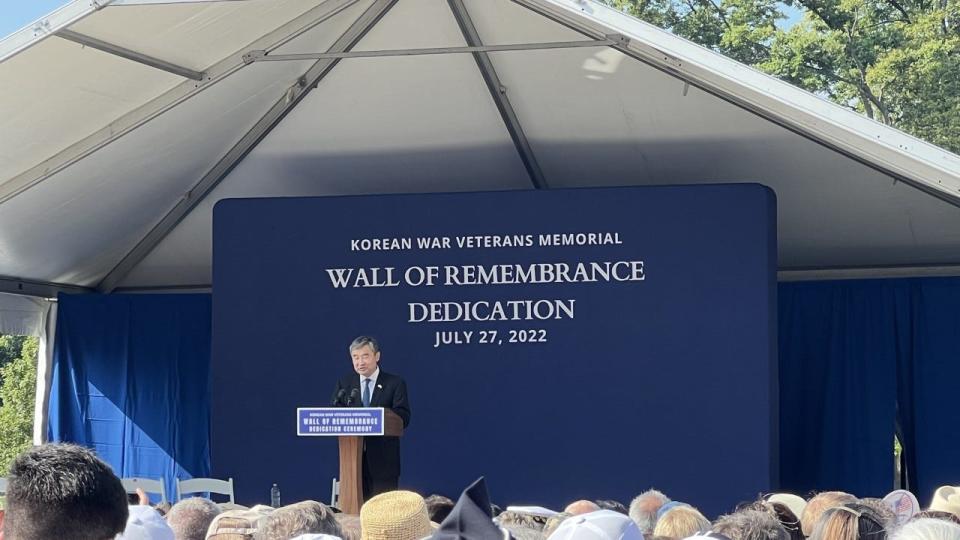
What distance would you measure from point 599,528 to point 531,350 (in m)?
6.98

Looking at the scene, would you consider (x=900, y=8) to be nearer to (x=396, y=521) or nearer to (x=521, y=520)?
(x=521, y=520)

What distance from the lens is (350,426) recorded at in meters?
6.38

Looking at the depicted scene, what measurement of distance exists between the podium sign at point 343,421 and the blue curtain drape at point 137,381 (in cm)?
582

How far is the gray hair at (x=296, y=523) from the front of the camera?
3.09 metres

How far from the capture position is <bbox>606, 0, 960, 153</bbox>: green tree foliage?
19797 millimetres

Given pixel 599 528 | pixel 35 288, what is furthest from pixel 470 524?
pixel 35 288

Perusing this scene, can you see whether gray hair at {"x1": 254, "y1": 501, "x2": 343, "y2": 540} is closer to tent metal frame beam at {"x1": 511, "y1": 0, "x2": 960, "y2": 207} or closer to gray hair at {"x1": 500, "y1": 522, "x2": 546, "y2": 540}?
gray hair at {"x1": 500, "y1": 522, "x2": 546, "y2": 540}

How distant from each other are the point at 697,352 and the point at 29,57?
461 cm

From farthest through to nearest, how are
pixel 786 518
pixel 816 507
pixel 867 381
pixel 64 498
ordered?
pixel 867 381, pixel 816 507, pixel 786 518, pixel 64 498

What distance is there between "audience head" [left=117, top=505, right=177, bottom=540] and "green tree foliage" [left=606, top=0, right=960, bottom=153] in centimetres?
1835

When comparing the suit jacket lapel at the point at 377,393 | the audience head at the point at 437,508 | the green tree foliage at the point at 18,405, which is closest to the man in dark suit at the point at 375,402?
the suit jacket lapel at the point at 377,393

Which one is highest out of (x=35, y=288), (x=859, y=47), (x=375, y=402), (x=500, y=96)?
(x=859, y=47)

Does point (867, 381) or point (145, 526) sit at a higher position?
point (867, 381)

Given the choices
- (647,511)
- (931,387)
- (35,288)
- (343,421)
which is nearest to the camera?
(647,511)
